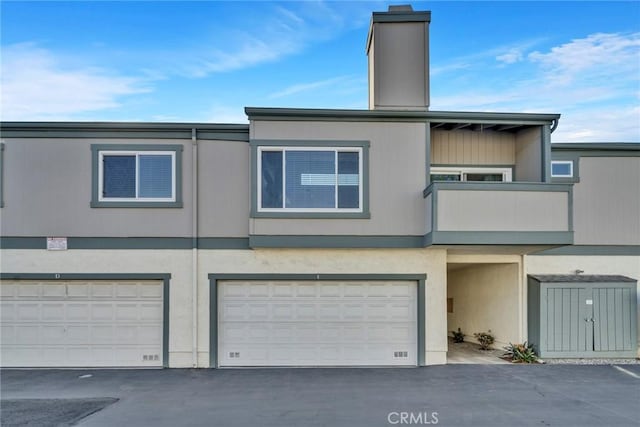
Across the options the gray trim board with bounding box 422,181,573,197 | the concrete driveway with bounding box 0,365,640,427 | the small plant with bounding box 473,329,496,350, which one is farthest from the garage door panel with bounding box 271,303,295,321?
the small plant with bounding box 473,329,496,350

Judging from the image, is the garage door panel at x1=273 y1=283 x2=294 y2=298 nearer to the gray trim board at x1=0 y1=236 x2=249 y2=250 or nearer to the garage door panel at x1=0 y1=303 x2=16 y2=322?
the gray trim board at x1=0 y1=236 x2=249 y2=250

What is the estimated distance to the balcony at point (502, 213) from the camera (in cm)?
952

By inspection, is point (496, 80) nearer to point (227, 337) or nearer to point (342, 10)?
point (342, 10)

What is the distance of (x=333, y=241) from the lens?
10.1 m

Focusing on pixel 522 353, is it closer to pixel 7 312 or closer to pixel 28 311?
pixel 28 311

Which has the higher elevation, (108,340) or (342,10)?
(342,10)

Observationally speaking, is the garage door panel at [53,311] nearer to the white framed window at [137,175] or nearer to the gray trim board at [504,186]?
the white framed window at [137,175]

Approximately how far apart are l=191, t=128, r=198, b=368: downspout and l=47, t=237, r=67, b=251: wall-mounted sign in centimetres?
274

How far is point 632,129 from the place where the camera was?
1373 cm

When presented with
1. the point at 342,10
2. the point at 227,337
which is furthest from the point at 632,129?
the point at 227,337

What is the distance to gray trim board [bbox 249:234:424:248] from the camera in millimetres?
9953

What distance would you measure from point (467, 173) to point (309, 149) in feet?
13.1

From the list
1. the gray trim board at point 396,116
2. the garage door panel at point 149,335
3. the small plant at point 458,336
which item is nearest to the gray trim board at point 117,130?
the gray trim board at point 396,116

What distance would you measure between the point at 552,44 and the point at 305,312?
1055 cm
